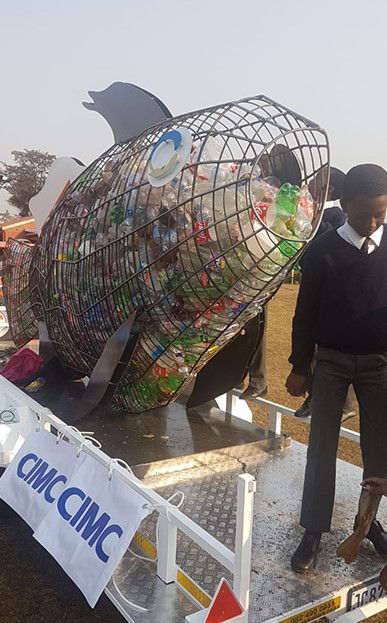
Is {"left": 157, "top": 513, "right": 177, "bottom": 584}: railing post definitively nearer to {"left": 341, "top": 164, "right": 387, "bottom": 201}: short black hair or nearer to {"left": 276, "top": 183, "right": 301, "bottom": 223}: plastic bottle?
{"left": 276, "top": 183, "right": 301, "bottom": 223}: plastic bottle

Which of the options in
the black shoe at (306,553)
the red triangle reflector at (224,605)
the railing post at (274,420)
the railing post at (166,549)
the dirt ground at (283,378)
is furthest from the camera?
the dirt ground at (283,378)

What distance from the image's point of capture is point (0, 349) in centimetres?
616

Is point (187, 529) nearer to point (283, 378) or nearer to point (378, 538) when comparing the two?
point (378, 538)

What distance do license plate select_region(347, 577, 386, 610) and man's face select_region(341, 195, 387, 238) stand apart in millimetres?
1516

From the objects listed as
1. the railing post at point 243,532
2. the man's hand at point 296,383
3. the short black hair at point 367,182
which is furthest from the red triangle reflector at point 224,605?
the short black hair at point 367,182

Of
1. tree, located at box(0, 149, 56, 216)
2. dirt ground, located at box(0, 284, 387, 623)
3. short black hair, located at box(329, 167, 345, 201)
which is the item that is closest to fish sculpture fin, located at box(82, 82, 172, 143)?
short black hair, located at box(329, 167, 345, 201)

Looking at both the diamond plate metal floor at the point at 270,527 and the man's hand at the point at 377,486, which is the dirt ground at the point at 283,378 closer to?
the diamond plate metal floor at the point at 270,527

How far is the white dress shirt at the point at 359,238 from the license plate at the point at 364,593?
4.74ft

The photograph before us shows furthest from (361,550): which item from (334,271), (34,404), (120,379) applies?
(34,404)

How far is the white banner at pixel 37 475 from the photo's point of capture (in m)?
2.81

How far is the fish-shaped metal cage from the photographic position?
2.77 meters

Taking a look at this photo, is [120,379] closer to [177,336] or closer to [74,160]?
[177,336]

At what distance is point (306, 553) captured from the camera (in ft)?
8.82

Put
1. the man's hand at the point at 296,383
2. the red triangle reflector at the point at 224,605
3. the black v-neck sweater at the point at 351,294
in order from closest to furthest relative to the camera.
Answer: the red triangle reflector at the point at 224,605 < the black v-neck sweater at the point at 351,294 < the man's hand at the point at 296,383
